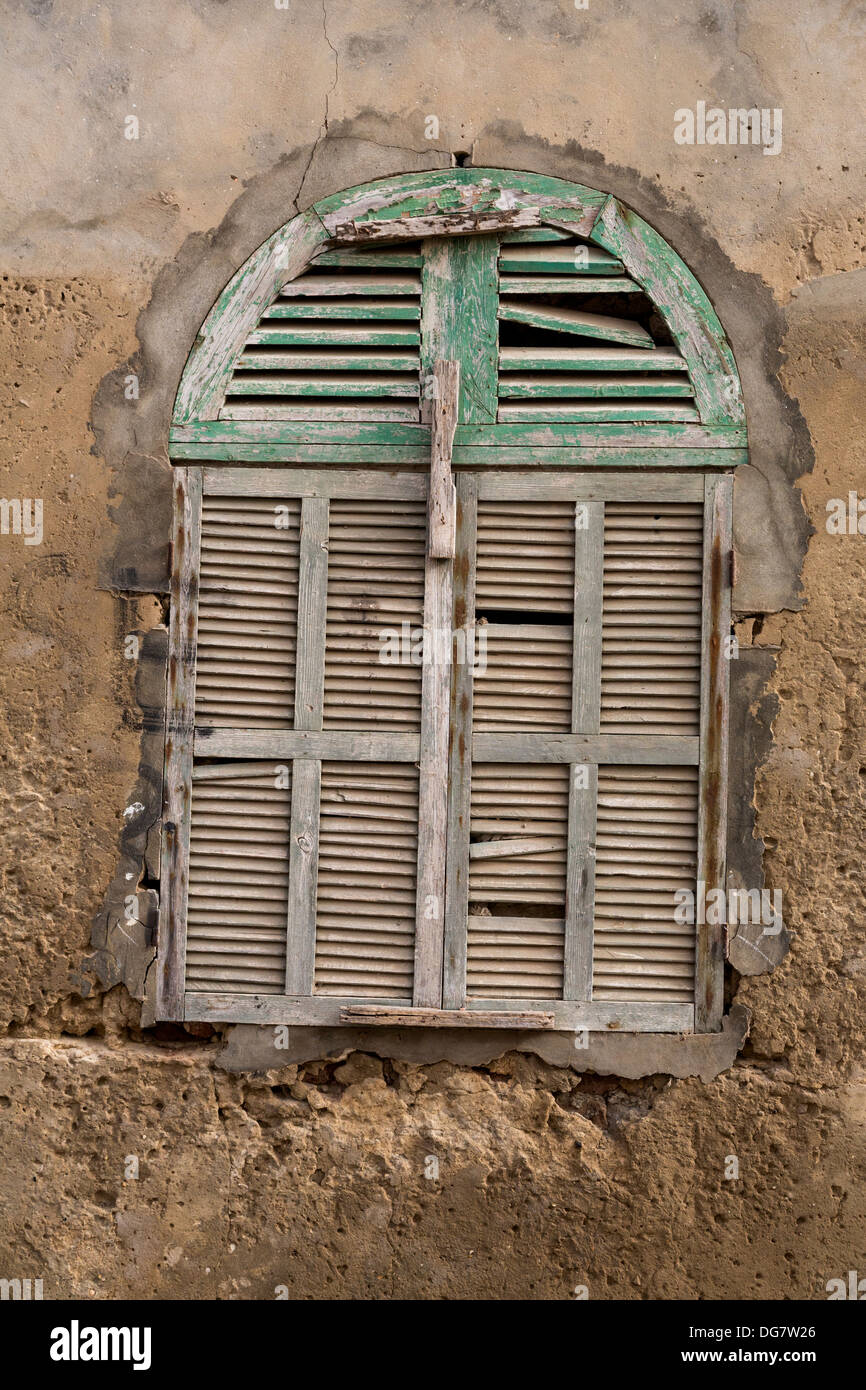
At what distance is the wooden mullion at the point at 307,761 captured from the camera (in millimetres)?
3715

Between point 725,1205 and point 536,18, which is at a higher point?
point 536,18

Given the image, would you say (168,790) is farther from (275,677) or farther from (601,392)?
(601,392)

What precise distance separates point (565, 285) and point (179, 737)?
6.56ft

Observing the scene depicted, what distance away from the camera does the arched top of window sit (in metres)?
3.73

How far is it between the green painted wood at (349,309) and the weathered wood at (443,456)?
10.8 inches

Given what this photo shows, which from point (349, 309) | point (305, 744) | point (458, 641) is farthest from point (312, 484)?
point (305, 744)

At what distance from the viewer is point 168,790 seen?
377 cm

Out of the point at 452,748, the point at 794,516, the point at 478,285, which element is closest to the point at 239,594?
the point at 452,748

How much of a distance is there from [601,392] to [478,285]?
0.55m

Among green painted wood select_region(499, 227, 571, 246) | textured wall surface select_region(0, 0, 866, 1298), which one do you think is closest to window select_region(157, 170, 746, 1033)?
green painted wood select_region(499, 227, 571, 246)

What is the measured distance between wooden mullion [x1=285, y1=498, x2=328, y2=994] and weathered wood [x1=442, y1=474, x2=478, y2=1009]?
0.44m
